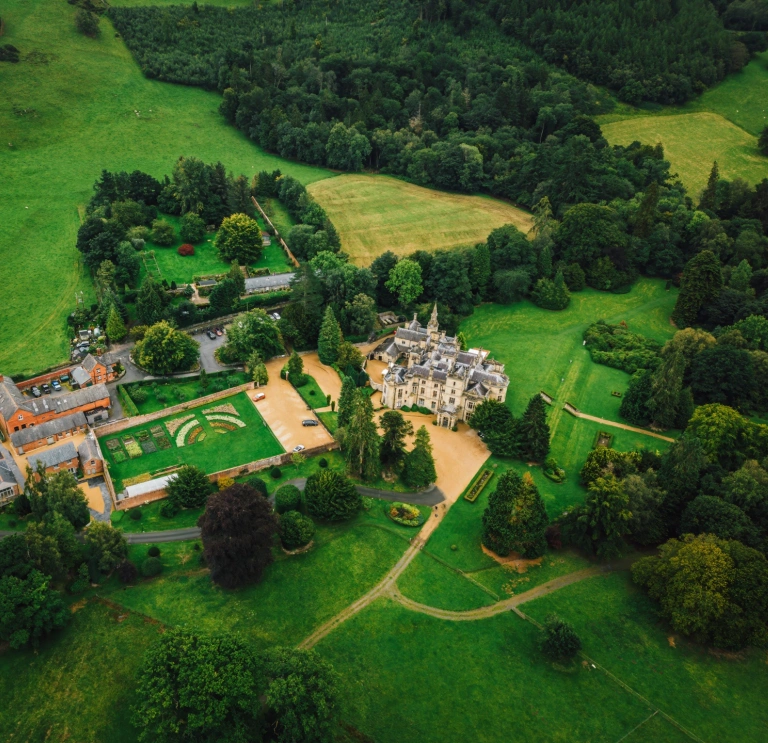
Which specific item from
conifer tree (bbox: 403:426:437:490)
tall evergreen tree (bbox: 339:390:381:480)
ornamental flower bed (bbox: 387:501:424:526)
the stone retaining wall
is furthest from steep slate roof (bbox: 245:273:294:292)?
ornamental flower bed (bbox: 387:501:424:526)

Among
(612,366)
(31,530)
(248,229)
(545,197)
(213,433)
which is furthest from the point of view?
(545,197)

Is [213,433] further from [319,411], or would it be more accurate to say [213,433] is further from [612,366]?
[612,366]

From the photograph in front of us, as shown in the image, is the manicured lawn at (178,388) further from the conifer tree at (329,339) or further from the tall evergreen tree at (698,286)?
the tall evergreen tree at (698,286)

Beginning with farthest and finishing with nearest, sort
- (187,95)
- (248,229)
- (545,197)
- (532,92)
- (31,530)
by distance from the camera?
(187,95) → (532,92) → (545,197) → (248,229) → (31,530)

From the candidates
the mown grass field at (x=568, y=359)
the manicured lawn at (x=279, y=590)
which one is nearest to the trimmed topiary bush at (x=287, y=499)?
the manicured lawn at (x=279, y=590)

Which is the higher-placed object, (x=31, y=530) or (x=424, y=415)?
(x=31, y=530)

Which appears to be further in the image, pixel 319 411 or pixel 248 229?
pixel 248 229

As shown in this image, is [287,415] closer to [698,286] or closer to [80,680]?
[80,680]

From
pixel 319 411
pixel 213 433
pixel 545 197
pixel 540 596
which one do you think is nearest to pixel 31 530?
pixel 213 433
